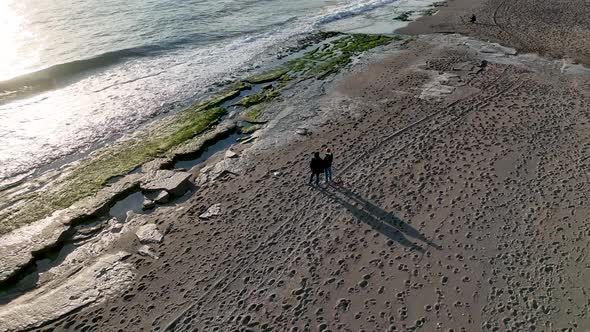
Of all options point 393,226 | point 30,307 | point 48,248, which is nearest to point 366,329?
point 393,226

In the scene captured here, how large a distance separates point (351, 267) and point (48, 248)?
10212 millimetres

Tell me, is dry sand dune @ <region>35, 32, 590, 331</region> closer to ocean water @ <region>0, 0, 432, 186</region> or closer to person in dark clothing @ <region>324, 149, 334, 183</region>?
person in dark clothing @ <region>324, 149, 334, 183</region>

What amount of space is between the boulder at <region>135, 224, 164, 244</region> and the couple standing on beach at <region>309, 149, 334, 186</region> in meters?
6.00

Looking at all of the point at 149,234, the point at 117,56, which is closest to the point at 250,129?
the point at 149,234

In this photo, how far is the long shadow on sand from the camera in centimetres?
1384

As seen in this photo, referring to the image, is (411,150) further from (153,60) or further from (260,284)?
(153,60)

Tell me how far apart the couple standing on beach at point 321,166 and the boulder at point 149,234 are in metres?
6.00

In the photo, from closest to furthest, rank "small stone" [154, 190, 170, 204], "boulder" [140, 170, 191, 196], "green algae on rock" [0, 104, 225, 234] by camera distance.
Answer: "green algae on rock" [0, 104, 225, 234] → "small stone" [154, 190, 170, 204] → "boulder" [140, 170, 191, 196]

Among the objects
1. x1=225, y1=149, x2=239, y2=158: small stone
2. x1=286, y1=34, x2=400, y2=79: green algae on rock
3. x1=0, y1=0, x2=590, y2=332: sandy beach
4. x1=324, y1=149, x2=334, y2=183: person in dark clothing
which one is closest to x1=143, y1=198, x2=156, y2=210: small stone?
x1=0, y1=0, x2=590, y2=332: sandy beach

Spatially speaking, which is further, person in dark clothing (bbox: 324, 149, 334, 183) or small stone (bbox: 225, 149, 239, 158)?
small stone (bbox: 225, 149, 239, 158)

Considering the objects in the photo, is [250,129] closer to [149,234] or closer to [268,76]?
[268,76]

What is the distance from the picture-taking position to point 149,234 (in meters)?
14.8

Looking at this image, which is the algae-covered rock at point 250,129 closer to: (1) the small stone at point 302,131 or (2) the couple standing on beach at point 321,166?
(1) the small stone at point 302,131

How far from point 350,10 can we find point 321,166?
110 feet
